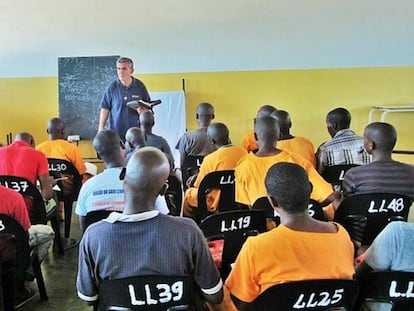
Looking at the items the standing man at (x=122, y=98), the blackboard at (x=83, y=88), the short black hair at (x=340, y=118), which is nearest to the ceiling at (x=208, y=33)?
the blackboard at (x=83, y=88)

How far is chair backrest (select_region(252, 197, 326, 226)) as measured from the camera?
2.35m

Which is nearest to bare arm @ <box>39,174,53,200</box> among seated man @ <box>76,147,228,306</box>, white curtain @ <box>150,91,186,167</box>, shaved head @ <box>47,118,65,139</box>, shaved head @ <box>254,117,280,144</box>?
shaved head @ <box>47,118,65,139</box>

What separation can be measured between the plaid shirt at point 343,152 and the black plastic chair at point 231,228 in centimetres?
177

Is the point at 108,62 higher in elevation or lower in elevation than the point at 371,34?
lower

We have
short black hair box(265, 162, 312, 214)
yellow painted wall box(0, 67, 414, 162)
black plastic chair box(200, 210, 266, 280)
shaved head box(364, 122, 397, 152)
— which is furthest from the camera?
yellow painted wall box(0, 67, 414, 162)

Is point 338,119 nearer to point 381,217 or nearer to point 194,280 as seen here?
point 381,217

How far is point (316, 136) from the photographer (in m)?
6.49

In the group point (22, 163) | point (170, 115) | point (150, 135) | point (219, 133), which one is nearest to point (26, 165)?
point (22, 163)

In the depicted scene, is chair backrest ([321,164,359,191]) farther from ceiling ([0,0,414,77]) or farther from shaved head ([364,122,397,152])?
ceiling ([0,0,414,77])

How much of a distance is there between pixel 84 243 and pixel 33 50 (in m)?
5.50

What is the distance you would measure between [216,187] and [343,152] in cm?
121

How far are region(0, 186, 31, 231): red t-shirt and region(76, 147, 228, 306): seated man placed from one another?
973 mm

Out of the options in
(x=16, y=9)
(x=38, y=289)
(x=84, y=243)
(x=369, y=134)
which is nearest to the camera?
(x=84, y=243)

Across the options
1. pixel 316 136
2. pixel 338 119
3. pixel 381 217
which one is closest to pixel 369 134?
pixel 381 217
